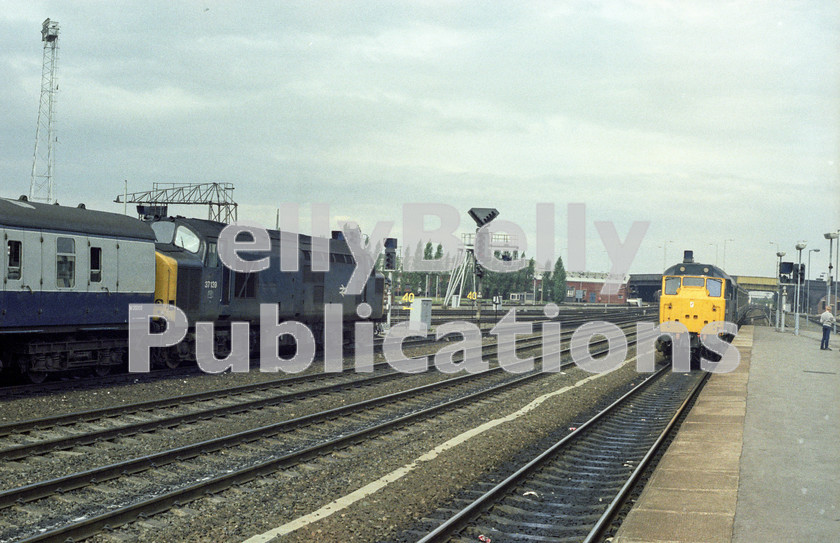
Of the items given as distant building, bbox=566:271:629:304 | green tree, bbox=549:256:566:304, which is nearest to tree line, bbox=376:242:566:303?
green tree, bbox=549:256:566:304

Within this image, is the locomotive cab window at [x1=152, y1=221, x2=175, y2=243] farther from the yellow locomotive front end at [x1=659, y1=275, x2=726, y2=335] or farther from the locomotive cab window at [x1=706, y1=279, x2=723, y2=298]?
the locomotive cab window at [x1=706, y1=279, x2=723, y2=298]

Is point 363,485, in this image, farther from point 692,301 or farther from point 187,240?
point 692,301

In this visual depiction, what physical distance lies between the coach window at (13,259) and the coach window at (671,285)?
771 inches

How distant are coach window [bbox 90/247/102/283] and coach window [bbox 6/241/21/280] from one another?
179cm

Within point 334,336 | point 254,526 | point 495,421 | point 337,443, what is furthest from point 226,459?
point 334,336

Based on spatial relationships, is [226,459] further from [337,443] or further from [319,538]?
[319,538]

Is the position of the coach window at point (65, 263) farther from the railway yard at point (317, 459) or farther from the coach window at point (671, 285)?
the coach window at point (671, 285)

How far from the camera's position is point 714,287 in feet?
80.9

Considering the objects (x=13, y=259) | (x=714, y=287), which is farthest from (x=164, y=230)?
(x=714, y=287)

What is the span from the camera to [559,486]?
966 cm

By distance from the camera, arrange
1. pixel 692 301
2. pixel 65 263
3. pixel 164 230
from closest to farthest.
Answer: pixel 65 263 → pixel 164 230 → pixel 692 301

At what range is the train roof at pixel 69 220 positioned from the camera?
13.8 m

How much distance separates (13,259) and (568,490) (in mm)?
10633

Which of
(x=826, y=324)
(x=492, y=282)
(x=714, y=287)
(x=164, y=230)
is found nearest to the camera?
(x=164, y=230)
